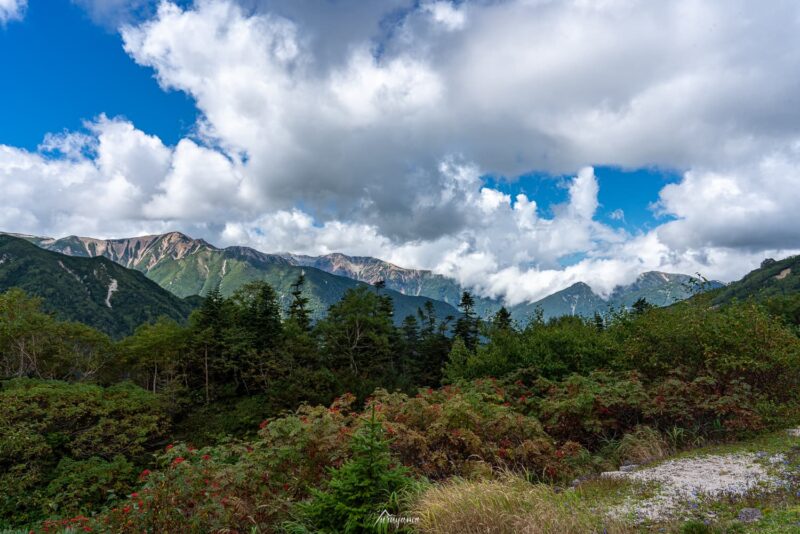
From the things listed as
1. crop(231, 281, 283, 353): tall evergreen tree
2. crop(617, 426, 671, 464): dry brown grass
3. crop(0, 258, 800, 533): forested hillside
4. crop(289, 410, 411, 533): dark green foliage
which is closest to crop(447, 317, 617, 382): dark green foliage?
crop(0, 258, 800, 533): forested hillside

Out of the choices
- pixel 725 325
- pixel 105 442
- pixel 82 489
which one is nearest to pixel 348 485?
pixel 725 325

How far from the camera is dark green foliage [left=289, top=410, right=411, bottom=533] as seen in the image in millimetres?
4680

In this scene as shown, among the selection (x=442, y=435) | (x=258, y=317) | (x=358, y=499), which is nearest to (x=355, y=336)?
(x=258, y=317)

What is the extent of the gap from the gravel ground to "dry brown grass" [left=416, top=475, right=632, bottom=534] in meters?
0.78

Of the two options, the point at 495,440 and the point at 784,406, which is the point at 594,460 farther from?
the point at 784,406

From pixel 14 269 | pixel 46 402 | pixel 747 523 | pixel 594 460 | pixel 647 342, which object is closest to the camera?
pixel 747 523

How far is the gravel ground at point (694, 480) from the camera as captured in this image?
509 centimetres

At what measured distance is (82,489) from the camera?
15531 millimetres

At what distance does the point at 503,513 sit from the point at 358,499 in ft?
5.82

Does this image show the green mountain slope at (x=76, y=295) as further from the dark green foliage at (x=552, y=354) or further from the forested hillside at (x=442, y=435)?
the dark green foliage at (x=552, y=354)

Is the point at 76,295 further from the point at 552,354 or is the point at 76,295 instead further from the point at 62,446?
the point at 552,354

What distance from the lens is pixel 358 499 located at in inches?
194

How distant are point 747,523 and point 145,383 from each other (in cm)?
5955

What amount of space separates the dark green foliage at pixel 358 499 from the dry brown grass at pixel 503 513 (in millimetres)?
464
